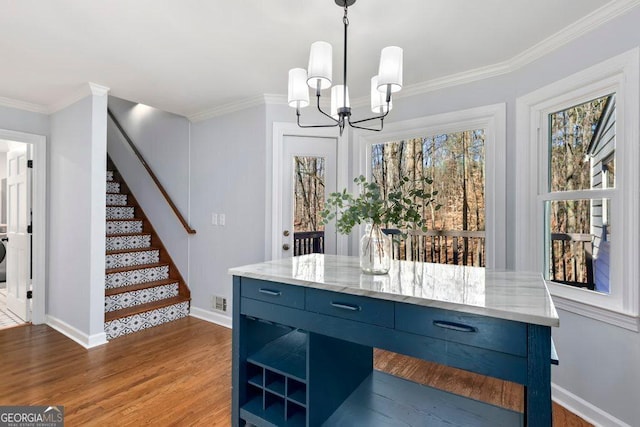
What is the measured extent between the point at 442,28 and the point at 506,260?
5.74 ft

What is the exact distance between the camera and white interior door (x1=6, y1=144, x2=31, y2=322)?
3498mm

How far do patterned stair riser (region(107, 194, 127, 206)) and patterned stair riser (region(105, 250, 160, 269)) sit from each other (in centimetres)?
104

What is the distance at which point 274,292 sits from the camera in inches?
64.3

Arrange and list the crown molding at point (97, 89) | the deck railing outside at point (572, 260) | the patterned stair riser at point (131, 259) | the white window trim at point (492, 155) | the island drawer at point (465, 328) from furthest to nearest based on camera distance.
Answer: the patterned stair riser at point (131, 259) → the crown molding at point (97, 89) → the white window trim at point (492, 155) → the deck railing outside at point (572, 260) → the island drawer at point (465, 328)

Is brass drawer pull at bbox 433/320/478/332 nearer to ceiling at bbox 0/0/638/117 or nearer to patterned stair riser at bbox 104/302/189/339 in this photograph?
ceiling at bbox 0/0/638/117

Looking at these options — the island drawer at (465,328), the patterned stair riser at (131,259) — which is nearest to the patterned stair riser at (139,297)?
the patterned stair riser at (131,259)

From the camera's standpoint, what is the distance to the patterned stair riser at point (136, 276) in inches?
138

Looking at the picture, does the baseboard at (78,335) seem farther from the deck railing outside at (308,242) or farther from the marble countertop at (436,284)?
the marble countertop at (436,284)

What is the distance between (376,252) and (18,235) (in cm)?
410

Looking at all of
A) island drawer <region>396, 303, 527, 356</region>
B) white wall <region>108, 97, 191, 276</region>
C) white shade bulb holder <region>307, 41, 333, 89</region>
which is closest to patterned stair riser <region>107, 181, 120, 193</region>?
white wall <region>108, 97, 191, 276</region>

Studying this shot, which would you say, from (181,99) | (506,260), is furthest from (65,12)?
(506,260)

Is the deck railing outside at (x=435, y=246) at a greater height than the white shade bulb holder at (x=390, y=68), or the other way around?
the white shade bulb holder at (x=390, y=68)

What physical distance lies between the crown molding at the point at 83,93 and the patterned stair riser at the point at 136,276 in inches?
69.0

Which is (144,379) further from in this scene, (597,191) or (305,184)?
(597,191)
